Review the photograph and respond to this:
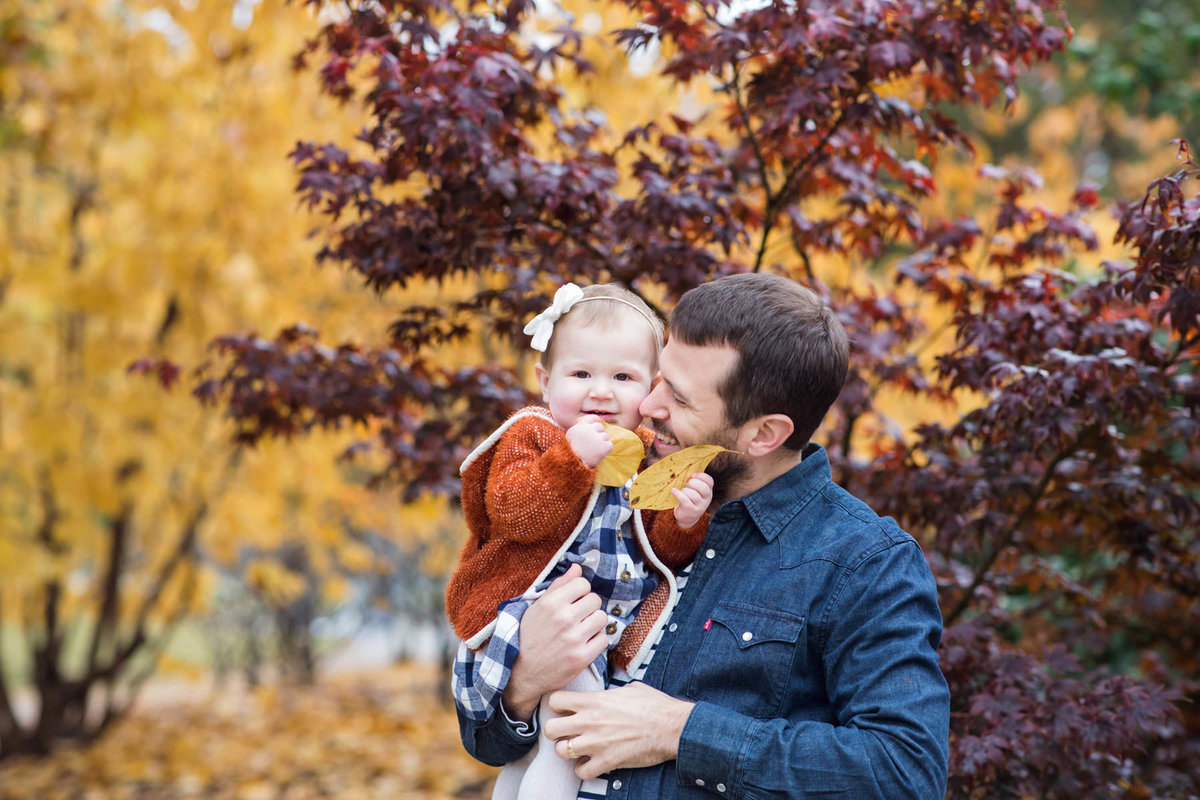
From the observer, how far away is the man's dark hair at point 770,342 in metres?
1.71

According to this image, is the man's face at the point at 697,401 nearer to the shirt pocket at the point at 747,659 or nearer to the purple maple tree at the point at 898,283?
the shirt pocket at the point at 747,659

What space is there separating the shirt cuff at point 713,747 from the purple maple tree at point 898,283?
1.15 metres

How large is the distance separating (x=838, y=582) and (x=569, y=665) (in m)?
0.50

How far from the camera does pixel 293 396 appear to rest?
3.59 metres

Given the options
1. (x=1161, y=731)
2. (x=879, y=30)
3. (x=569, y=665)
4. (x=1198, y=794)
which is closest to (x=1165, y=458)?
(x=1161, y=731)

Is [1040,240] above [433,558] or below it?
above

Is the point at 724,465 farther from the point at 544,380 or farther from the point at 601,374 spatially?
the point at 544,380

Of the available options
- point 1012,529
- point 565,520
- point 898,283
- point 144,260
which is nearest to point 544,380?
point 565,520

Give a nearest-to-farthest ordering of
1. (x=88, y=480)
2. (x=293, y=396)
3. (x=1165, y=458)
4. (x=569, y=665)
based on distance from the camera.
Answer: (x=569, y=665) → (x=1165, y=458) → (x=293, y=396) → (x=88, y=480)

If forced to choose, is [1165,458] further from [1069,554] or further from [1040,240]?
[1069,554]

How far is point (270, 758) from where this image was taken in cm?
685

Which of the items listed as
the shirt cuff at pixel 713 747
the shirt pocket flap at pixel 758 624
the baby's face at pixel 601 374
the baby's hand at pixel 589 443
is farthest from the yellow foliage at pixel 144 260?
the shirt cuff at pixel 713 747

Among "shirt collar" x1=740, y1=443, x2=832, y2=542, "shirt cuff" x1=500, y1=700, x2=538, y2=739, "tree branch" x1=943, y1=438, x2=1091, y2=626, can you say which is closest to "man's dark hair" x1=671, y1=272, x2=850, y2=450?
"shirt collar" x1=740, y1=443, x2=832, y2=542

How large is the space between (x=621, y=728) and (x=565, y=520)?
45cm
